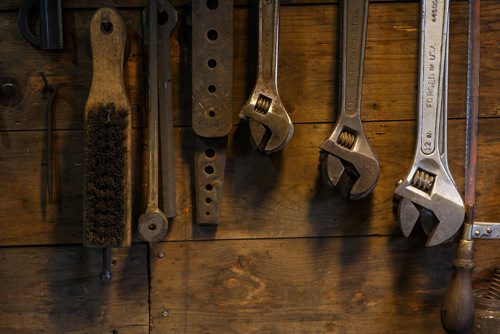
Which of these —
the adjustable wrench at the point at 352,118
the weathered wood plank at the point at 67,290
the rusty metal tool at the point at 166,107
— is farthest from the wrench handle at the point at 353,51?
the weathered wood plank at the point at 67,290

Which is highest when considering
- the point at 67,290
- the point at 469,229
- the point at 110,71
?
the point at 110,71

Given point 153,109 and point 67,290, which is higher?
point 153,109

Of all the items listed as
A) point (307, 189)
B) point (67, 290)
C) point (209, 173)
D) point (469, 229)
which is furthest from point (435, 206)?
point (67, 290)

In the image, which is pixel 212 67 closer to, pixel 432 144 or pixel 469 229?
pixel 432 144

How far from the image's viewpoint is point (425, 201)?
27.7 inches

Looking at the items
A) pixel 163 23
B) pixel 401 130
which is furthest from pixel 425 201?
pixel 163 23

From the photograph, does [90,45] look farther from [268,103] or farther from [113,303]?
[113,303]

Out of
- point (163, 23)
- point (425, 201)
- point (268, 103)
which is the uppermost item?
point (163, 23)

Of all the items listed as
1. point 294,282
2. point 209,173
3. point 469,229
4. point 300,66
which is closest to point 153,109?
point 209,173

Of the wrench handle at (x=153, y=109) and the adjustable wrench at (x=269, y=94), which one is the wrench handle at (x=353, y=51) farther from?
the wrench handle at (x=153, y=109)

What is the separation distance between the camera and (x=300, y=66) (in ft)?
2.49

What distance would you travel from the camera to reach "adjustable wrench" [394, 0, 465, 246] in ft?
2.34

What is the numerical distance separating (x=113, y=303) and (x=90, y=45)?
0.40 m

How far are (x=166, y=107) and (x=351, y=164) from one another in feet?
0.92
